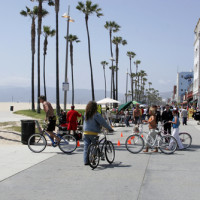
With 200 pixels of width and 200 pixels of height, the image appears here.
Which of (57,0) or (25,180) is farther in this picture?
(57,0)

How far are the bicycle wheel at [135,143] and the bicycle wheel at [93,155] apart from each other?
2838 mm

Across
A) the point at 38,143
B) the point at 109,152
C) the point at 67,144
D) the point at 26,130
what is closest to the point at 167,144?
the point at 109,152

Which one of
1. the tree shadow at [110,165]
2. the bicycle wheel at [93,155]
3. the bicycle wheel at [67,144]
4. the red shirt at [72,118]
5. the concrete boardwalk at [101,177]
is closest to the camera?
the concrete boardwalk at [101,177]

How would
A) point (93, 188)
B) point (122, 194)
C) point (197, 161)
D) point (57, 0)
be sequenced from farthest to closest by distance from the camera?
point (57, 0) < point (197, 161) < point (93, 188) < point (122, 194)

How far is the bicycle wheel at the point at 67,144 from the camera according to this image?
11.2 metres

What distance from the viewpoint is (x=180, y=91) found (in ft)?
640

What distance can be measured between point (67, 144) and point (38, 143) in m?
1.07

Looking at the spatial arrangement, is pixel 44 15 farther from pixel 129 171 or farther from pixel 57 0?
pixel 129 171

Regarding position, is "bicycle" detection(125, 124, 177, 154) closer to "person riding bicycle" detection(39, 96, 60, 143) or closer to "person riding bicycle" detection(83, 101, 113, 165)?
"person riding bicycle" detection(39, 96, 60, 143)

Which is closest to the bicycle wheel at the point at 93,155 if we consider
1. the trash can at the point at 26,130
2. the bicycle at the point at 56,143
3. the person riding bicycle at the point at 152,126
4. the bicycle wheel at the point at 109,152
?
the bicycle wheel at the point at 109,152

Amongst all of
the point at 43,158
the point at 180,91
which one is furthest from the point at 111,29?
the point at 180,91

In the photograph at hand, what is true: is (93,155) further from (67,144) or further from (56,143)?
(56,143)

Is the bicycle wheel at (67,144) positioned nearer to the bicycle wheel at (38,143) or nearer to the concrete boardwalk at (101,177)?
the concrete boardwalk at (101,177)

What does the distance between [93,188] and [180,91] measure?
637 feet
